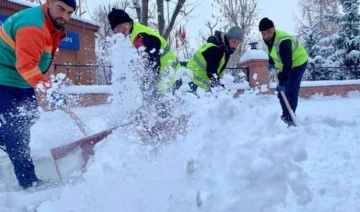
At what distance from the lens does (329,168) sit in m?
3.39

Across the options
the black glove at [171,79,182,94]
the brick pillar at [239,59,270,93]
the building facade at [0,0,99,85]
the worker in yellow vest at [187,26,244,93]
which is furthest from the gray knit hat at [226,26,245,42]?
the brick pillar at [239,59,270,93]

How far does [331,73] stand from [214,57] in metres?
12.9

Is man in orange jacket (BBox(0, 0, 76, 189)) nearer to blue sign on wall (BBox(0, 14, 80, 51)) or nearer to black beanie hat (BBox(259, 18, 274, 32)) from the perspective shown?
black beanie hat (BBox(259, 18, 274, 32))

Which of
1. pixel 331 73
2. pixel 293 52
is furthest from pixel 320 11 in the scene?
pixel 293 52

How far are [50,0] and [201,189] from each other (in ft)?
6.31

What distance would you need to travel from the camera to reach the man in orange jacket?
2984mm

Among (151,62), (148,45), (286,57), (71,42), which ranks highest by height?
(148,45)

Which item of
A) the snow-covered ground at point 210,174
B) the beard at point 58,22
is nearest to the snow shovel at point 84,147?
the snow-covered ground at point 210,174

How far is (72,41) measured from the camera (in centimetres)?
1444

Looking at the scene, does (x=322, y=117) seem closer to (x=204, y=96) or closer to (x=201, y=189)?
(x=204, y=96)

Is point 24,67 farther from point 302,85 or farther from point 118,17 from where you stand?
point 302,85

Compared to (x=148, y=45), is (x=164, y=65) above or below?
below

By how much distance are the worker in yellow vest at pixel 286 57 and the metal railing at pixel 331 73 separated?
1055 cm

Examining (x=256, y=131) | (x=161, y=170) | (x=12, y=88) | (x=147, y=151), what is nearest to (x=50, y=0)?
(x=12, y=88)
